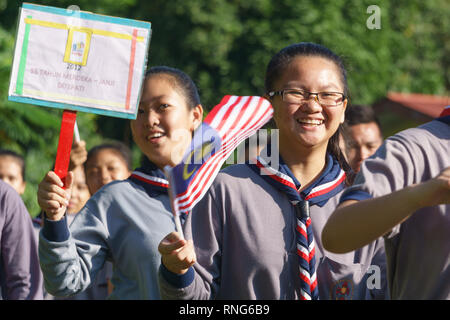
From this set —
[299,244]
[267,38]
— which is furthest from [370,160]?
[267,38]

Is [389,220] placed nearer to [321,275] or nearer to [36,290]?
[321,275]

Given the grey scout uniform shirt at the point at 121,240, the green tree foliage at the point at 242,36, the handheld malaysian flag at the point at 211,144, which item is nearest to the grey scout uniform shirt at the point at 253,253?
the handheld malaysian flag at the point at 211,144

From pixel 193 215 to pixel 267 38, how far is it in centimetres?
1455

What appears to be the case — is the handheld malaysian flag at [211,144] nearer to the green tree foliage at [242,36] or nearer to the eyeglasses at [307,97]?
the eyeglasses at [307,97]

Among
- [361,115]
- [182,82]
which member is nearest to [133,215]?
[182,82]

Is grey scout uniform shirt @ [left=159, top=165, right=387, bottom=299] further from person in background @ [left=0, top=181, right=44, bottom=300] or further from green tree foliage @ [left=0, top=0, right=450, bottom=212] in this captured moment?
green tree foliage @ [left=0, top=0, right=450, bottom=212]

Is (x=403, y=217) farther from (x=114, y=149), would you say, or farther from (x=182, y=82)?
(x=114, y=149)

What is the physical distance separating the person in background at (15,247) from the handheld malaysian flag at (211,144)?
1860mm

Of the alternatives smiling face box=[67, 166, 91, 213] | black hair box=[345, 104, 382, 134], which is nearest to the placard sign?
black hair box=[345, 104, 382, 134]

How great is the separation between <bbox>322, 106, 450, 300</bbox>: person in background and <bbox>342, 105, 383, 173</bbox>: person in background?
278 cm

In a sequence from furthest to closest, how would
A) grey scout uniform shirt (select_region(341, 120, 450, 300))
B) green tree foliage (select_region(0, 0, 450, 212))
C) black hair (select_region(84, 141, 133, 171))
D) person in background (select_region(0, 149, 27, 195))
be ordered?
green tree foliage (select_region(0, 0, 450, 212))
person in background (select_region(0, 149, 27, 195))
black hair (select_region(84, 141, 133, 171))
grey scout uniform shirt (select_region(341, 120, 450, 300))

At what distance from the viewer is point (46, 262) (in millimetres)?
2977

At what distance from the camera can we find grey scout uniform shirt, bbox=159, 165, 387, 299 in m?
2.73

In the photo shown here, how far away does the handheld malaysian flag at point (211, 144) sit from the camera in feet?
8.32
